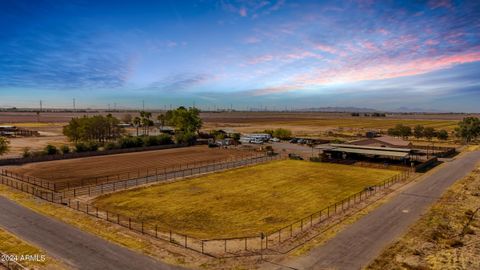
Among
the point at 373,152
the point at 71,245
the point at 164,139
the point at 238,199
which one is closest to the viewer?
the point at 71,245

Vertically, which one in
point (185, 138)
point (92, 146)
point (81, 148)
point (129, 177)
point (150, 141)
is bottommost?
point (129, 177)

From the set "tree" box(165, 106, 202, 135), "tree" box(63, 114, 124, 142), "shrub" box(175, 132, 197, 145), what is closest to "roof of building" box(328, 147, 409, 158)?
"shrub" box(175, 132, 197, 145)

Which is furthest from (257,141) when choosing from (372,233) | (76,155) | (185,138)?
(372,233)

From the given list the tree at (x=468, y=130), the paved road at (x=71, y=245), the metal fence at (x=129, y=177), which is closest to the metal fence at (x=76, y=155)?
the metal fence at (x=129, y=177)

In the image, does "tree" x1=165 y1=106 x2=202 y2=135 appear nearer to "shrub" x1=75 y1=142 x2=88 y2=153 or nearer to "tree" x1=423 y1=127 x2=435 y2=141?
"shrub" x1=75 y1=142 x2=88 y2=153

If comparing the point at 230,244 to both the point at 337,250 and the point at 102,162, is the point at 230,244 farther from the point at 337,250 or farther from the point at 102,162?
the point at 102,162

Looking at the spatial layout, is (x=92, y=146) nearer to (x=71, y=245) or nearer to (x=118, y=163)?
(x=118, y=163)

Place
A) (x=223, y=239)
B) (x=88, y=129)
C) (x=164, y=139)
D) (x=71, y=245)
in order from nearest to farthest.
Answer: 1. (x=71, y=245)
2. (x=223, y=239)
3. (x=164, y=139)
4. (x=88, y=129)

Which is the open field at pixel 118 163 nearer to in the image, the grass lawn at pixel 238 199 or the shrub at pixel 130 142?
the shrub at pixel 130 142
